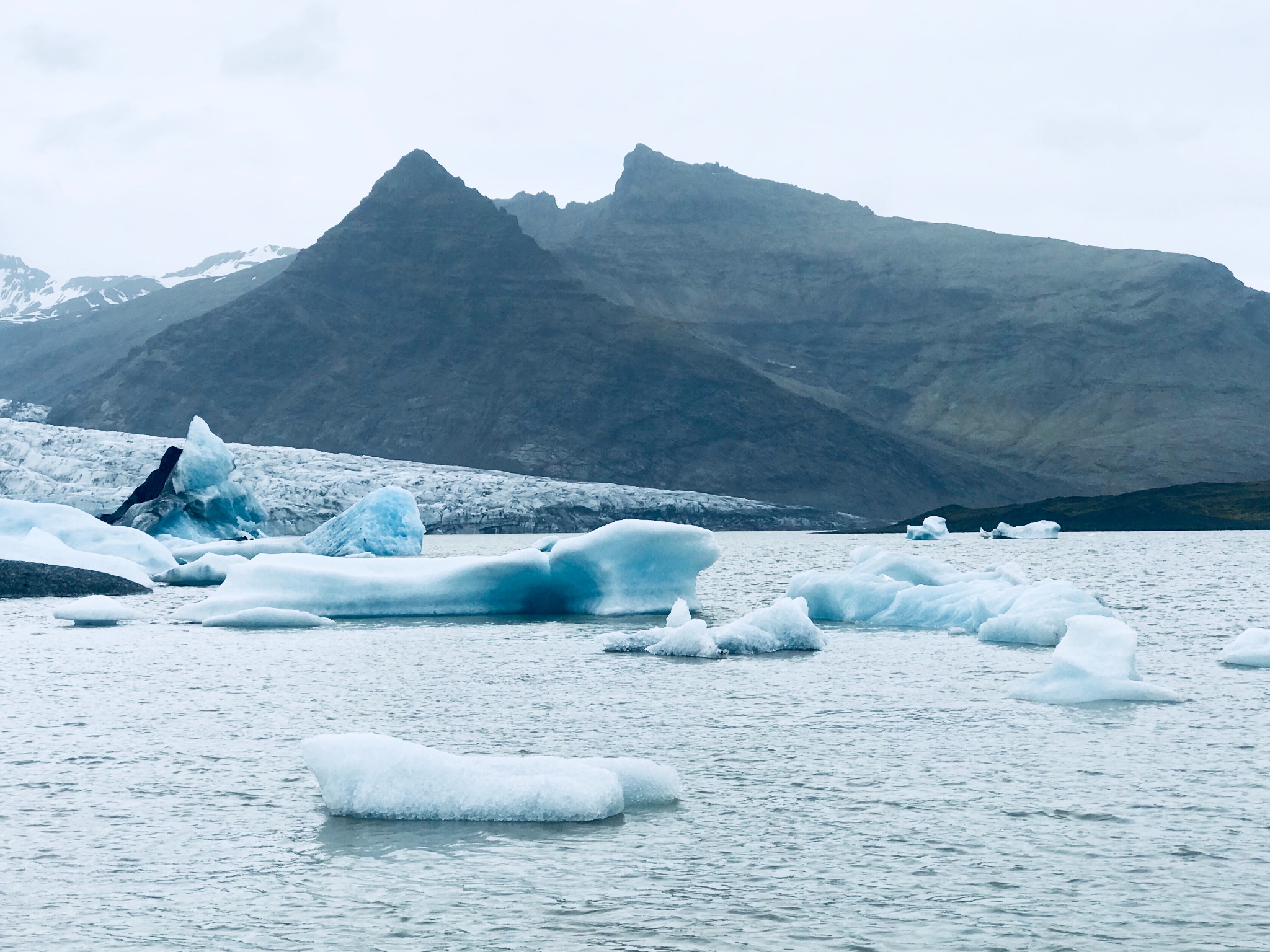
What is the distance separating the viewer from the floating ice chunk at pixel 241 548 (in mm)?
46062

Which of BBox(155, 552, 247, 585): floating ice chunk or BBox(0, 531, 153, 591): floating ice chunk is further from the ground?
BBox(0, 531, 153, 591): floating ice chunk

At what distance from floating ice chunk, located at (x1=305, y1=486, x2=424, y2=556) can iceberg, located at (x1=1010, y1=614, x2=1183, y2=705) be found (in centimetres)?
3180

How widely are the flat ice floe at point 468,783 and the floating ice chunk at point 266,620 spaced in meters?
17.1

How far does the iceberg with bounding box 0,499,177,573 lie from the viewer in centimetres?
4044

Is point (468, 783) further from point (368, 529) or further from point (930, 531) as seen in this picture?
point (930, 531)

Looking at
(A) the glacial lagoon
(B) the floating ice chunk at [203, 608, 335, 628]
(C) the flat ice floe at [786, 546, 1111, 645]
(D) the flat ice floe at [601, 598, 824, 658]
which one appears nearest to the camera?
(A) the glacial lagoon

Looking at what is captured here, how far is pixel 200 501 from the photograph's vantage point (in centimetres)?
5356

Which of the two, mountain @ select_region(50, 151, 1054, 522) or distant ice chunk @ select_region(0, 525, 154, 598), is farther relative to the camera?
mountain @ select_region(50, 151, 1054, 522)

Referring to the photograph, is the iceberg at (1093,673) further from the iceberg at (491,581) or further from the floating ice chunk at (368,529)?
the floating ice chunk at (368,529)

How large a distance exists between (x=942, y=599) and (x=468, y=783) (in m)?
19.0

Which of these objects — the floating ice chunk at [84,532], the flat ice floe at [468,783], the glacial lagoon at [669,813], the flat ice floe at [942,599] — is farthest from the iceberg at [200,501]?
the flat ice floe at [468,783]

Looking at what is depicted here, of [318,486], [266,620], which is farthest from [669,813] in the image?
[318,486]

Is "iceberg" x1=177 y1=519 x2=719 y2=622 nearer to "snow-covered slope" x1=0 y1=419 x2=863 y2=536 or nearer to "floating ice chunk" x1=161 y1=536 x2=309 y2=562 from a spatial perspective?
"floating ice chunk" x1=161 y1=536 x2=309 y2=562

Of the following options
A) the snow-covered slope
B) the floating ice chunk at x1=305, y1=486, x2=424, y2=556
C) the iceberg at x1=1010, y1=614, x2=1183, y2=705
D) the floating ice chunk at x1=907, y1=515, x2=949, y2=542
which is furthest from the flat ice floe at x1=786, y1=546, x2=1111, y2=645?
the floating ice chunk at x1=907, y1=515, x2=949, y2=542
